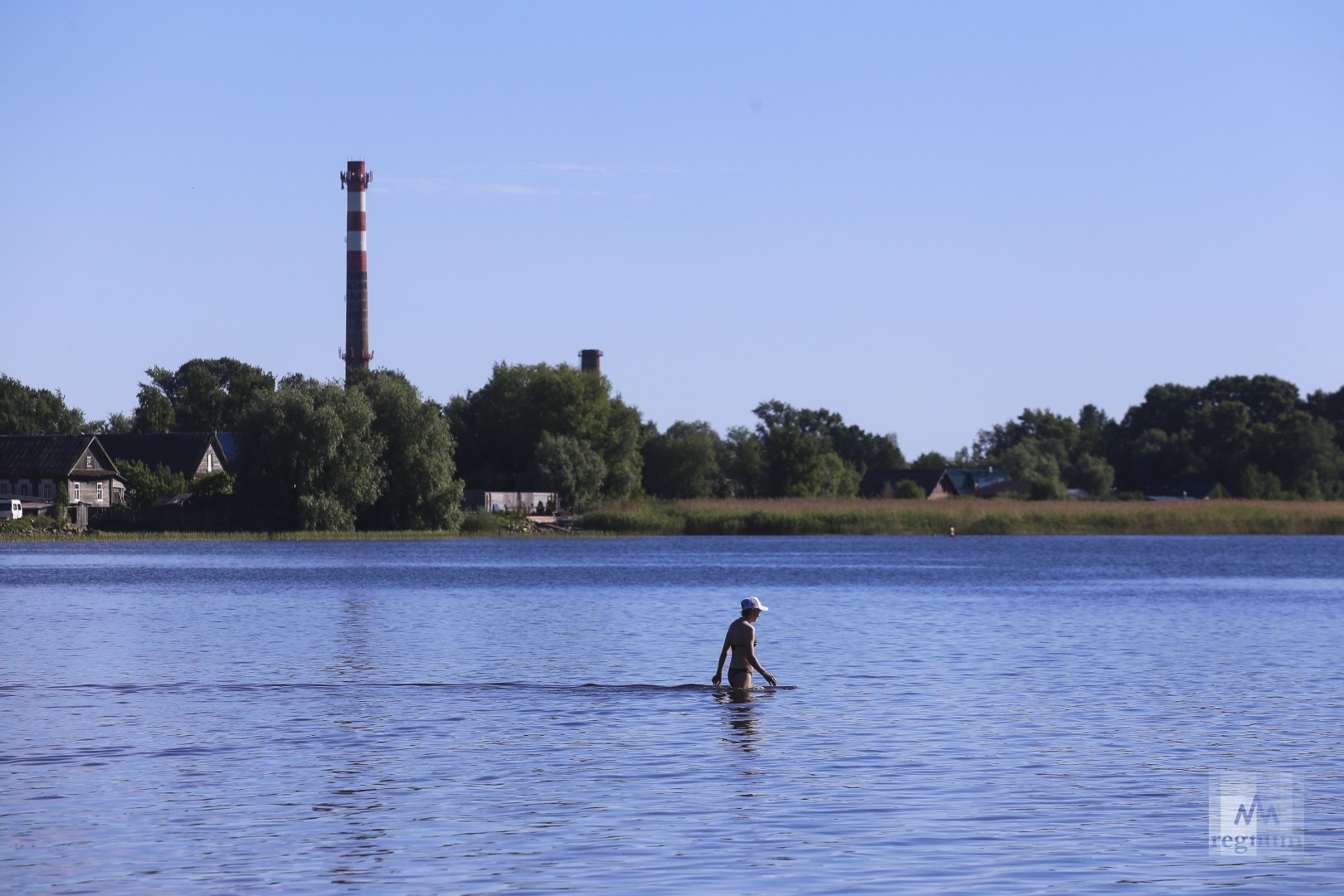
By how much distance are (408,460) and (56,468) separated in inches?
946

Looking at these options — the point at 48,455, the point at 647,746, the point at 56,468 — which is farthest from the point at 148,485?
the point at 647,746

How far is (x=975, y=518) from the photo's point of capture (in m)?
105

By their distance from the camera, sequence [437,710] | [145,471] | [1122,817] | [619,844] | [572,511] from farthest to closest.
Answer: [572,511], [145,471], [437,710], [1122,817], [619,844]

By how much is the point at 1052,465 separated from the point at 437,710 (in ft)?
591

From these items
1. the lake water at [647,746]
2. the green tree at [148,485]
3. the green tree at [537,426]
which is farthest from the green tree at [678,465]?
the lake water at [647,746]

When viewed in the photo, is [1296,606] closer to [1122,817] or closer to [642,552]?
[1122,817]

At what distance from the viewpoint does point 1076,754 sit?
1859cm

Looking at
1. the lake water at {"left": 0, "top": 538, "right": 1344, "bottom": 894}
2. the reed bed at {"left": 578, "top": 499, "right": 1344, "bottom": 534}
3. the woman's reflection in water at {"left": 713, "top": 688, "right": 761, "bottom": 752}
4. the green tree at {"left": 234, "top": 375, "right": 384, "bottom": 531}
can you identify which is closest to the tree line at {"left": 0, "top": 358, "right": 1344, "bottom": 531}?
the green tree at {"left": 234, "top": 375, "right": 384, "bottom": 531}

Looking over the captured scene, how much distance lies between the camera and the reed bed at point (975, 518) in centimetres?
10162

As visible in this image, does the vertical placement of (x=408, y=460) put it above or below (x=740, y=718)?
above

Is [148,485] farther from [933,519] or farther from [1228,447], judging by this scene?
[1228,447]

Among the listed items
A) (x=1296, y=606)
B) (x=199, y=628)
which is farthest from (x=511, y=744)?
(x=1296, y=606)

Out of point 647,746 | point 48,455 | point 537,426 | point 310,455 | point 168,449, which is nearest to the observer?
point 647,746

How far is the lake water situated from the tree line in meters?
44.7
